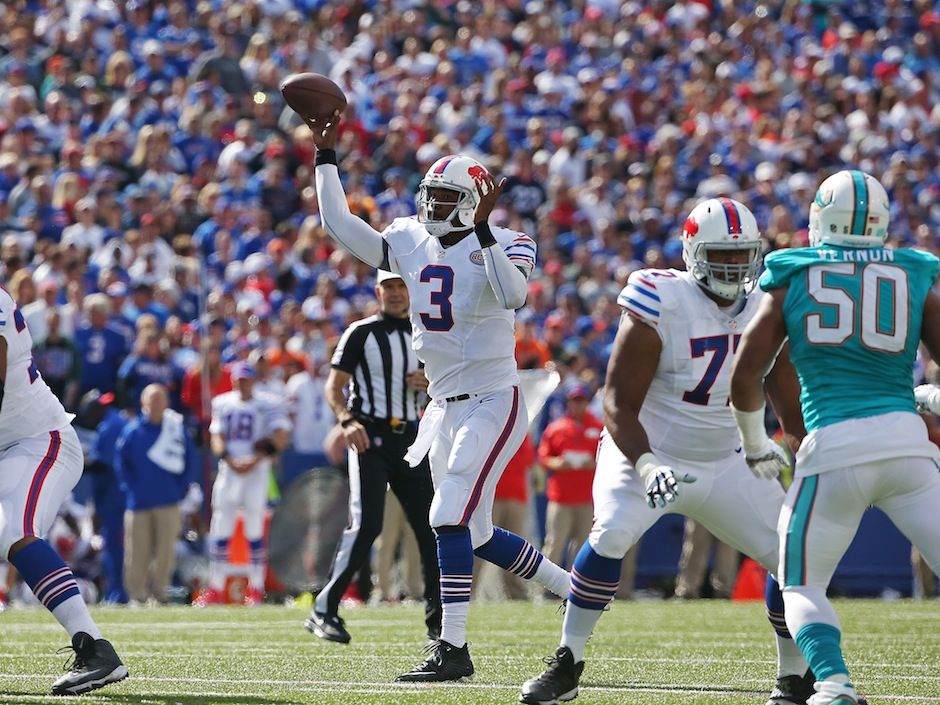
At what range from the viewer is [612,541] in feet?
17.9

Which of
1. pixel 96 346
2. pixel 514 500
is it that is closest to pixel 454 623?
pixel 514 500

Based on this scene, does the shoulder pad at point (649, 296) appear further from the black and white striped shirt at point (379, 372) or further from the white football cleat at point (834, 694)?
the black and white striped shirt at point (379, 372)

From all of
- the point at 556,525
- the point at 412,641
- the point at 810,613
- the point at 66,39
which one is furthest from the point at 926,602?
the point at 66,39

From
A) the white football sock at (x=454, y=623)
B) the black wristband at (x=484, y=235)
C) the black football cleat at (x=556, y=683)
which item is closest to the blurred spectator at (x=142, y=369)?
the white football sock at (x=454, y=623)

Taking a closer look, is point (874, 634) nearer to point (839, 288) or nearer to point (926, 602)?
point (926, 602)

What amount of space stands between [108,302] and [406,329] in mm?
5169

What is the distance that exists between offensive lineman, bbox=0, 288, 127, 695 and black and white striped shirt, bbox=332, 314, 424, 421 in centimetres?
246

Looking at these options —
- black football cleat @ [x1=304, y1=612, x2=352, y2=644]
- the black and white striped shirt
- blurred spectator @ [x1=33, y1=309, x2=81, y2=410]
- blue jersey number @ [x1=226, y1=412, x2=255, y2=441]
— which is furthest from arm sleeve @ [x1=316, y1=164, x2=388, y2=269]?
blurred spectator @ [x1=33, y1=309, x2=81, y2=410]

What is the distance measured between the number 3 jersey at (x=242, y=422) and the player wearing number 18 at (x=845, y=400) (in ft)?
25.5

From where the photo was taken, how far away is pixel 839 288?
15.8 feet

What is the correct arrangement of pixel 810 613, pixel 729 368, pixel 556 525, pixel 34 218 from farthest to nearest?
pixel 34 218 → pixel 556 525 → pixel 729 368 → pixel 810 613

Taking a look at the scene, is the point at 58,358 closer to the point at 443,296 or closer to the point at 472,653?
the point at 472,653

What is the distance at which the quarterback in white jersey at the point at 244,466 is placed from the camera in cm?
1220

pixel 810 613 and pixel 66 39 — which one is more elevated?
pixel 66 39
